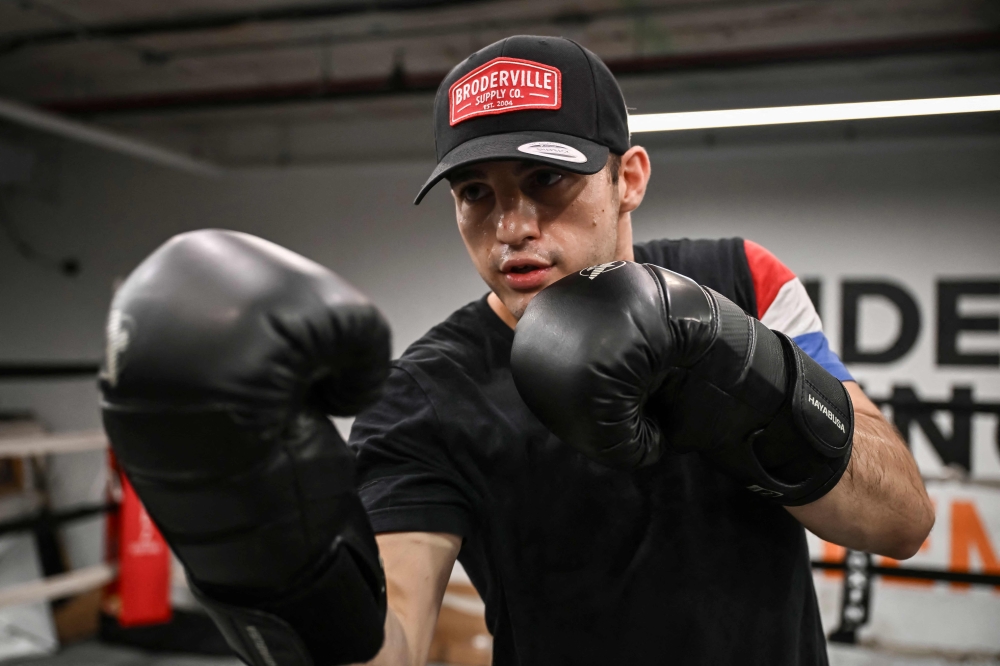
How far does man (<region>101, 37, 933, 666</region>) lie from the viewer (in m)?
0.64

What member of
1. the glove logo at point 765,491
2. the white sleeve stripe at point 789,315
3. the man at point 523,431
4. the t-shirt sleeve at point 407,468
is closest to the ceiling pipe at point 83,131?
the man at point 523,431

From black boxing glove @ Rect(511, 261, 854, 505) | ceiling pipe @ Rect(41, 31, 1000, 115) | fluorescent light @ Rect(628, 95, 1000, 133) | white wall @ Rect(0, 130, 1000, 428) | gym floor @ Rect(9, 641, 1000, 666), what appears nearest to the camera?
black boxing glove @ Rect(511, 261, 854, 505)

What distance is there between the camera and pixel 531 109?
3.39 ft

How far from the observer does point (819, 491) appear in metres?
0.87

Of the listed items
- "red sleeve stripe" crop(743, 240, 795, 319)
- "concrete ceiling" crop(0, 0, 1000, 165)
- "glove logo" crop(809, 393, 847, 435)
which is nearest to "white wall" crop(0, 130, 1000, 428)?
"concrete ceiling" crop(0, 0, 1000, 165)

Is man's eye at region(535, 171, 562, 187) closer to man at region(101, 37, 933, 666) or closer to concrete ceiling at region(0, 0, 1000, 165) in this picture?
man at region(101, 37, 933, 666)

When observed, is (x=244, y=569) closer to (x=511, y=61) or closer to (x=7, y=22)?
(x=511, y=61)

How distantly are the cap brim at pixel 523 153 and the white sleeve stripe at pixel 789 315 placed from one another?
374 mm

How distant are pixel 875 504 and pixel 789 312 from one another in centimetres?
35

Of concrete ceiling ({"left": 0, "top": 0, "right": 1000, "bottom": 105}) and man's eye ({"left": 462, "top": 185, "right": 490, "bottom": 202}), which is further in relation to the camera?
concrete ceiling ({"left": 0, "top": 0, "right": 1000, "bottom": 105})

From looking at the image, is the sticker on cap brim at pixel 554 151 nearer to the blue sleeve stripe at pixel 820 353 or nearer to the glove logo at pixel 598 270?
the glove logo at pixel 598 270

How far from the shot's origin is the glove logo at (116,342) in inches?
24.6

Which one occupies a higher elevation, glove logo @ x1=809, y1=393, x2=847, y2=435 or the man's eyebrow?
the man's eyebrow

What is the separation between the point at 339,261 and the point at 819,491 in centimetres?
441
